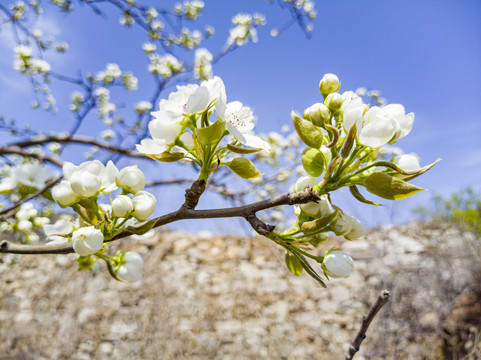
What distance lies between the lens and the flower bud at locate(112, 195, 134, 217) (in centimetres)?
40

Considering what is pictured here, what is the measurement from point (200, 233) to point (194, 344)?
5.16 feet

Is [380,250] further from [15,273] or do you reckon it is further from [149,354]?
[15,273]

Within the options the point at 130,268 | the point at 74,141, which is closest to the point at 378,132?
the point at 130,268

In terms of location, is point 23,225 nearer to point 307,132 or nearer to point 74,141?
point 307,132

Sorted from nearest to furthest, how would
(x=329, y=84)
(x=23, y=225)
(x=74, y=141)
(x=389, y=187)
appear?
(x=389, y=187) → (x=329, y=84) → (x=23, y=225) → (x=74, y=141)

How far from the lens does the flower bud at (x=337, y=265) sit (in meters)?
0.43

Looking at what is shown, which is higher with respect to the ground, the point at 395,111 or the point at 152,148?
the point at 395,111

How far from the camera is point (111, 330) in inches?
148

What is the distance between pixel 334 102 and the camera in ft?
1.36

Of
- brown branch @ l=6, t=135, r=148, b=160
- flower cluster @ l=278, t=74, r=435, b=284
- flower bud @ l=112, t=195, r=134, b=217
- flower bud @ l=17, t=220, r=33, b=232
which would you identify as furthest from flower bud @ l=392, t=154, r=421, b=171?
brown branch @ l=6, t=135, r=148, b=160

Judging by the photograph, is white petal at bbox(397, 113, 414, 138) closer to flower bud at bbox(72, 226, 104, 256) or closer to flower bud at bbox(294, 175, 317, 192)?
flower bud at bbox(294, 175, 317, 192)

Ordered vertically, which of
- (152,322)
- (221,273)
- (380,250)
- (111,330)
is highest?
(380,250)

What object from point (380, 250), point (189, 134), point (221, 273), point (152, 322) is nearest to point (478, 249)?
point (380, 250)

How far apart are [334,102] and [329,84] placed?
0.14ft
